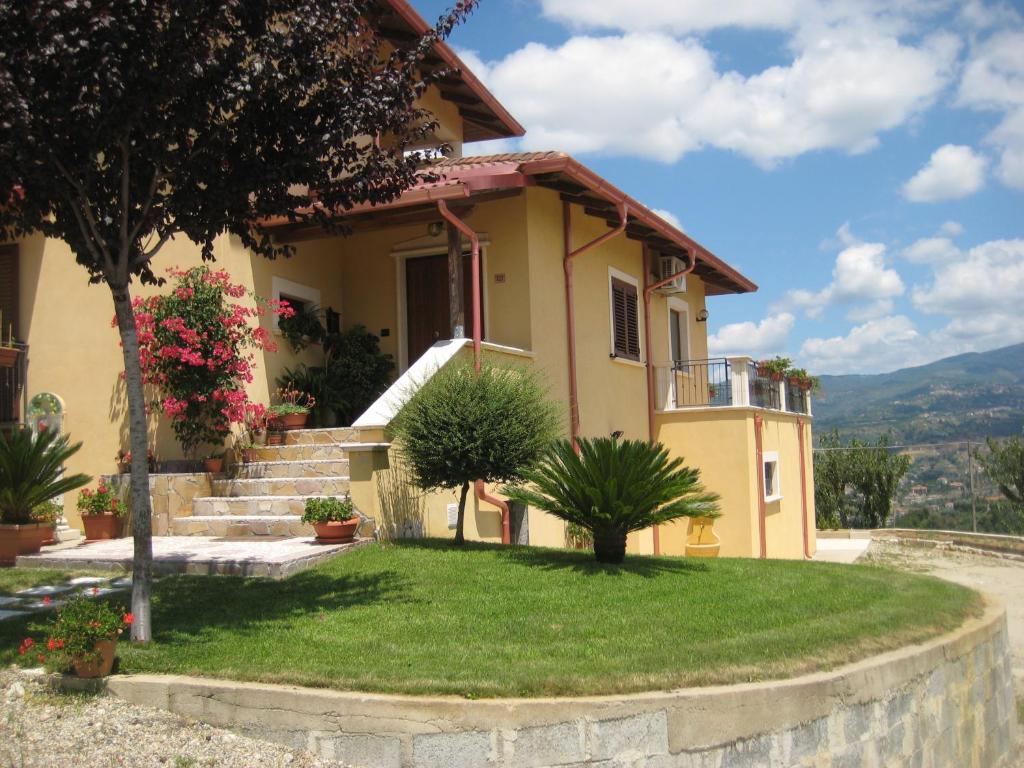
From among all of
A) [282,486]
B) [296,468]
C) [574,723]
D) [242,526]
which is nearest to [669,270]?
[296,468]

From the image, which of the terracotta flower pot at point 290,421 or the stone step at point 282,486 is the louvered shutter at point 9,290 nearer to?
the terracotta flower pot at point 290,421

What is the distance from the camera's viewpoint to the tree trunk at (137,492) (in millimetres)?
5922

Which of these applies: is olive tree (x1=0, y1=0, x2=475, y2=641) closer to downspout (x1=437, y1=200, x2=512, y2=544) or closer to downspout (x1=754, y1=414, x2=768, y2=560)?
downspout (x1=437, y1=200, x2=512, y2=544)

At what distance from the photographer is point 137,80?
19.3 ft

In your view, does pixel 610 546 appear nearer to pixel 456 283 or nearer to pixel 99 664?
pixel 456 283

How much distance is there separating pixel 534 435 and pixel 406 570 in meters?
1.89

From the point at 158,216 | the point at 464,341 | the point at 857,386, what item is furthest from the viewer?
the point at 857,386

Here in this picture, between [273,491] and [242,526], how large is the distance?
24.9 inches

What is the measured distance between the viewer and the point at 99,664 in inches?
209

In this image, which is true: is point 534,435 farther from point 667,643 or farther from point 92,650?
point 92,650

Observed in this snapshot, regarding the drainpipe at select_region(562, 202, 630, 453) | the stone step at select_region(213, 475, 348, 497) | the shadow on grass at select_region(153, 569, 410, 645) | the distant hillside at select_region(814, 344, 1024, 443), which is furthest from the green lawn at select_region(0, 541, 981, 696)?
the distant hillside at select_region(814, 344, 1024, 443)

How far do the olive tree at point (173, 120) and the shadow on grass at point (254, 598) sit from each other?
2.22 ft

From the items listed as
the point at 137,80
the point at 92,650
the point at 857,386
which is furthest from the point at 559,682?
the point at 857,386

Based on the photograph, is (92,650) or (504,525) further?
(504,525)
